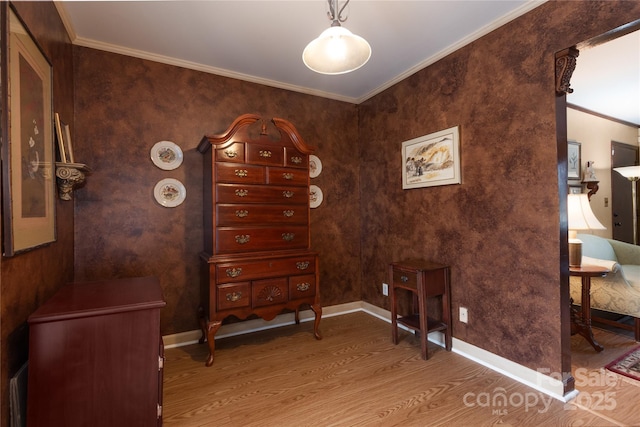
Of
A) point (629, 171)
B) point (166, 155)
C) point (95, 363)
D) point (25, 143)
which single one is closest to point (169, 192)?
point (166, 155)

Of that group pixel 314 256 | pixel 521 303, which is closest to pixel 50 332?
pixel 314 256

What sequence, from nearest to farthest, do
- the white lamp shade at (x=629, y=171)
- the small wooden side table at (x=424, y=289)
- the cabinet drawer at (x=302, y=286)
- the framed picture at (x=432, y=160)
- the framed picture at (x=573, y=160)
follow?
1. the small wooden side table at (x=424, y=289)
2. the framed picture at (x=432, y=160)
3. the cabinet drawer at (x=302, y=286)
4. the framed picture at (x=573, y=160)
5. the white lamp shade at (x=629, y=171)

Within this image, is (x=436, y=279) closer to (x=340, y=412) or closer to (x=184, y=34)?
(x=340, y=412)

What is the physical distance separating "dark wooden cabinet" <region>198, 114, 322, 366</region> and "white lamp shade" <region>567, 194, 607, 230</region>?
83.4 inches

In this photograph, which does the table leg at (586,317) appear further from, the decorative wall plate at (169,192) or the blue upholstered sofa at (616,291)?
the decorative wall plate at (169,192)

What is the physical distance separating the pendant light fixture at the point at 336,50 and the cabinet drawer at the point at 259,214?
1.36m

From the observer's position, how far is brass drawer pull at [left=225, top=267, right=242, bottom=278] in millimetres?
2343

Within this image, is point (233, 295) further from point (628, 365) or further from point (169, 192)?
point (628, 365)

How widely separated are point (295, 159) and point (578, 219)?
237cm

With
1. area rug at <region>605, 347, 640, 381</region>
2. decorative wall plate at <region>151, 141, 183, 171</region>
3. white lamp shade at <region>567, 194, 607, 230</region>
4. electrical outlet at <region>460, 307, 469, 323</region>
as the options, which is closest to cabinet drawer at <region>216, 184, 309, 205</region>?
decorative wall plate at <region>151, 141, 183, 171</region>

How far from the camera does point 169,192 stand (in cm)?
267

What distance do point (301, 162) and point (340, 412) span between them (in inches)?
77.7

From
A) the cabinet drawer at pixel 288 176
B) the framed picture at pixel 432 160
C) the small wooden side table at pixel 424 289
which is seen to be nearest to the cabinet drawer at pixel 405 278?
the small wooden side table at pixel 424 289

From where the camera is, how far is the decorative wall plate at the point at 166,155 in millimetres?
2623
